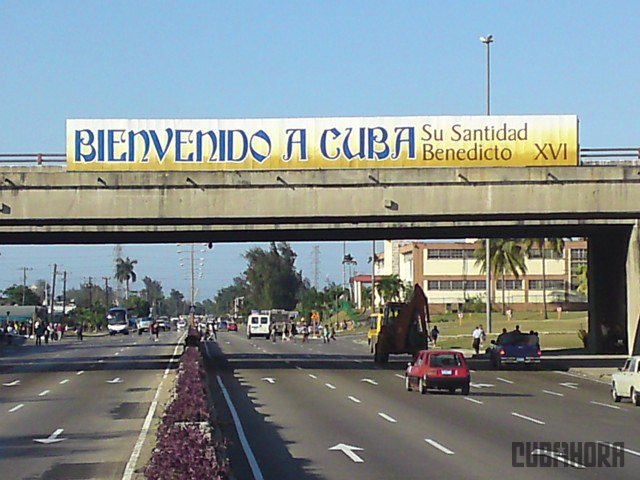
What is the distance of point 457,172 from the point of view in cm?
3934

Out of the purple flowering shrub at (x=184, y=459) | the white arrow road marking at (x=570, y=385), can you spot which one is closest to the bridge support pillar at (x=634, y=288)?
the white arrow road marking at (x=570, y=385)

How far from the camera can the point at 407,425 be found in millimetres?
23141

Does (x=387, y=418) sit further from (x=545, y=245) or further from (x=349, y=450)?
(x=545, y=245)

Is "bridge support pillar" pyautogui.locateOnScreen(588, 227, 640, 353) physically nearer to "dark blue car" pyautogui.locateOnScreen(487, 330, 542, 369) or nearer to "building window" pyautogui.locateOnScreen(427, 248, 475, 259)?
"dark blue car" pyautogui.locateOnScreen(487, 330, 542, 369)

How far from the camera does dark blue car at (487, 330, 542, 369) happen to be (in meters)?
47.8

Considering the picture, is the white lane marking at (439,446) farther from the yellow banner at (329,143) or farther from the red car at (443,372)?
the yellow banner at (329,143)

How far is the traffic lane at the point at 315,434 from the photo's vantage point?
53.2 ft

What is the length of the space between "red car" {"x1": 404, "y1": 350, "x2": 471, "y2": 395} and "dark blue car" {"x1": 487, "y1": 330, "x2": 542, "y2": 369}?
15.1 meters

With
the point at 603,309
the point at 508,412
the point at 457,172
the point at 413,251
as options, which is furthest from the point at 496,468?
the point at 413,251

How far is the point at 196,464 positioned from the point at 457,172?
29.5m

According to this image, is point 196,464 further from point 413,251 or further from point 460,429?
point 413,251

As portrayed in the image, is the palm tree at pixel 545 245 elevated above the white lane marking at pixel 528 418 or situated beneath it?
elevated above

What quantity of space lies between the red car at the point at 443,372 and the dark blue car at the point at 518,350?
1514 centimetres

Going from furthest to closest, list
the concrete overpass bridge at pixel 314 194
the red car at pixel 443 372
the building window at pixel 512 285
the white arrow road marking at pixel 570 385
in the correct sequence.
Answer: the building window at pixel 512 285 < the concrete overpass bridge at pixel 314 194 < the white arrow road marking at pixel 570 385 < the red car at pixel 443 372
